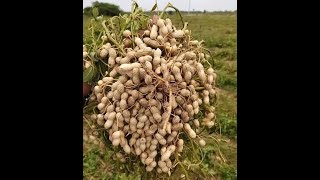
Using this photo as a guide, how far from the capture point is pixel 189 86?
1285 mm

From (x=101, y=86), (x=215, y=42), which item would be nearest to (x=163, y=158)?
(x=101, y=86)

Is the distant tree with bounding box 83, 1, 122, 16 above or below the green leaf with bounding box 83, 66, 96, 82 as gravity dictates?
above

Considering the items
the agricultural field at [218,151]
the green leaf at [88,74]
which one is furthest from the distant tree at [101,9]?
the green leaf at [88,74]

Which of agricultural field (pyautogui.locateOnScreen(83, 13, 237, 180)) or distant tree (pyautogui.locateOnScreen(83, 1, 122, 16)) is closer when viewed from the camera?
distant tree (pyautogui.locateOnScreen(83, 1, 122, 16))

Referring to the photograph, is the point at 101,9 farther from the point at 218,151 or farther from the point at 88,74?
the point at 218,151

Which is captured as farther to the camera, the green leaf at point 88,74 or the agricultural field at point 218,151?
the agricultural field at point 218,151

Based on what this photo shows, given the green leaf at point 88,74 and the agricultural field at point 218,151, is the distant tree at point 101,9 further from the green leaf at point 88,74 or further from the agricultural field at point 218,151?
the green leaf at point 88,74

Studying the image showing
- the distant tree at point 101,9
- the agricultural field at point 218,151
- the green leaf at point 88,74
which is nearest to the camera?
the green leaf at point 88,74

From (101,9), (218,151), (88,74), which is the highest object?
(101,9)

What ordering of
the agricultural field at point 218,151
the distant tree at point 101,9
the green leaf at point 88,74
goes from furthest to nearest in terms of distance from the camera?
the agricultural field at point 218,151, the distant tree at point 101,9, the green leaf at point 88,74

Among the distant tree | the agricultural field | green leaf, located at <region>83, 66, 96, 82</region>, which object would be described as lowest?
the agricultural field

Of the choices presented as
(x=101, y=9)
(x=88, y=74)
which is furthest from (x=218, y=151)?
(x=88, y=74)

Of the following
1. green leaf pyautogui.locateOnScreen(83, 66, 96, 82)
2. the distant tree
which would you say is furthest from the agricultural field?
green leaf pyautogui.locateOnScreen(83, 66, 96, 82)

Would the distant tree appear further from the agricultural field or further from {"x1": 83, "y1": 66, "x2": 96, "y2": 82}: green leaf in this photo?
{"x1": 83, "y1": 66, "x2": 96, "y2": 82}: green leaf
